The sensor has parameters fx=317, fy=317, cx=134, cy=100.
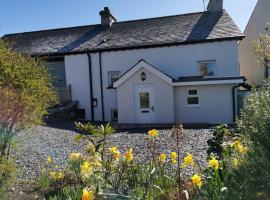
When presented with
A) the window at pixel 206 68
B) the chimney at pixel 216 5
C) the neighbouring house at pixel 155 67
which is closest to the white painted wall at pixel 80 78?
the neighbouring house at pixel 155 67

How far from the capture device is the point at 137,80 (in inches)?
702

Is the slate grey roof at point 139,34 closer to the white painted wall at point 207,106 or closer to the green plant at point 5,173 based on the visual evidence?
the white painted wall at point 207,106

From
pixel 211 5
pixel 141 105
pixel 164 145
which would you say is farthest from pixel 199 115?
pixel 211 5

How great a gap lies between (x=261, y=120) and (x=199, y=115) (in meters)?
14.6

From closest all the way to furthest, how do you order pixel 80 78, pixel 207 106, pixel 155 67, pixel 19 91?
pixel 19 91
pixel 207 106
pixel 155 67
pixel 80 78

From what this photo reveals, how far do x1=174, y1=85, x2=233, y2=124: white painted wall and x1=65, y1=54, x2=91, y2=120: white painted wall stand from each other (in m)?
6.50

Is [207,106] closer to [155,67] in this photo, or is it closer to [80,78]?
[155,67]

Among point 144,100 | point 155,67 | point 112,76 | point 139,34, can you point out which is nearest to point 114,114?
point 112,76

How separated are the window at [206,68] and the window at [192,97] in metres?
2.31

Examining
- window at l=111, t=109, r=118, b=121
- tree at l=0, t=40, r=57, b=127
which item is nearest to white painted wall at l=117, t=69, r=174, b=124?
window at l=111, t=109, r=118, b=121

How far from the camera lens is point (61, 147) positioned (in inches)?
409

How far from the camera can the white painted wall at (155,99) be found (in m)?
17.3

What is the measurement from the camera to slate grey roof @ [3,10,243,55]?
19094 mm

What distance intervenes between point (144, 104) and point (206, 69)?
440 cm
